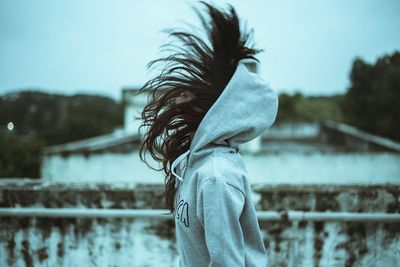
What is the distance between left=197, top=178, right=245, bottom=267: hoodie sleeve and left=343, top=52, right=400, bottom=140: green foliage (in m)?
16.6

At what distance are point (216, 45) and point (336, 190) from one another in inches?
71.7

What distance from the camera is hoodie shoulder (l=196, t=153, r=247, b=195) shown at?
1.14m

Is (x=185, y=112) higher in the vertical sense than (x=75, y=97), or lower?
lower

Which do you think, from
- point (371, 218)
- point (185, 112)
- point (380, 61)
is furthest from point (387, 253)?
point (380, 61)

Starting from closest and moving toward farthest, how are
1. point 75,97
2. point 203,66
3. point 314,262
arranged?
point 203,66, point 314,262, point 75,97

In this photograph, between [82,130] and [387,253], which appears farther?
[82,130]

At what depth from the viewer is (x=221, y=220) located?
1.10 m

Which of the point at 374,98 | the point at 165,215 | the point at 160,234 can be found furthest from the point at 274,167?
the point at 374,98

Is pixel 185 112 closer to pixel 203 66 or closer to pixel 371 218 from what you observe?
pixel 203 66

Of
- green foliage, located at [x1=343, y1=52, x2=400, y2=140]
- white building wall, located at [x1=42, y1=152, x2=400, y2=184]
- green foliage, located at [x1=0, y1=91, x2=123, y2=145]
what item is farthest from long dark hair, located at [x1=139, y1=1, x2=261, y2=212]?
green foliage, located at [x1=0, y1=91, x2=123, y2=145]

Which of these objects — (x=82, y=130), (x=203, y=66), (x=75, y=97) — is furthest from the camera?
(x=75, y=97)

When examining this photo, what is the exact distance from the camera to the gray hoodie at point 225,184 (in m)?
1.11

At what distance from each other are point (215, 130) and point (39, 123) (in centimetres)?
3873

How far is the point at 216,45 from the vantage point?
1.36 metres
